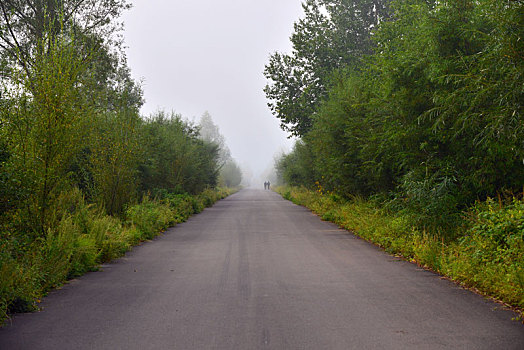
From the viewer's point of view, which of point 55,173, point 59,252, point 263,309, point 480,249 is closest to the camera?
point 263,309

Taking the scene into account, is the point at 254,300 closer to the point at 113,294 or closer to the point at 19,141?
the point at 113,294

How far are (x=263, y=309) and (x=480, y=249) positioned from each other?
409 cm

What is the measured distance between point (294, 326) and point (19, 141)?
590 cm

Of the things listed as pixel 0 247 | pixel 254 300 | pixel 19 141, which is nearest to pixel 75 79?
pixel 19 141

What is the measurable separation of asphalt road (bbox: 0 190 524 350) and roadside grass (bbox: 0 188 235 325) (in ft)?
0.80

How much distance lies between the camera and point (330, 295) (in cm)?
610

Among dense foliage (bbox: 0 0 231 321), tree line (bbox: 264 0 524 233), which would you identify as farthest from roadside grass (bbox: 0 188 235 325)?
tree line (bbox: 264 0 524 233)

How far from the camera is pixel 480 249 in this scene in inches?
283

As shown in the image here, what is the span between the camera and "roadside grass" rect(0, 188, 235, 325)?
5.37 meters

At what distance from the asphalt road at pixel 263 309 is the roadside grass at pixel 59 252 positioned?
24 cm

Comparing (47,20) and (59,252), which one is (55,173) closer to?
(59,252)

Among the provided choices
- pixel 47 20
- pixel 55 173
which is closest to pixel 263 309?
pixel 55 173

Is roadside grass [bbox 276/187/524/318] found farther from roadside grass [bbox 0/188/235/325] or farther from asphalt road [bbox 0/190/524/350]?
roadside grass [bbox 0/188/235/325]

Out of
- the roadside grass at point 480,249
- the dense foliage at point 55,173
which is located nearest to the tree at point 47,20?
the dense foliage at point 55,173
